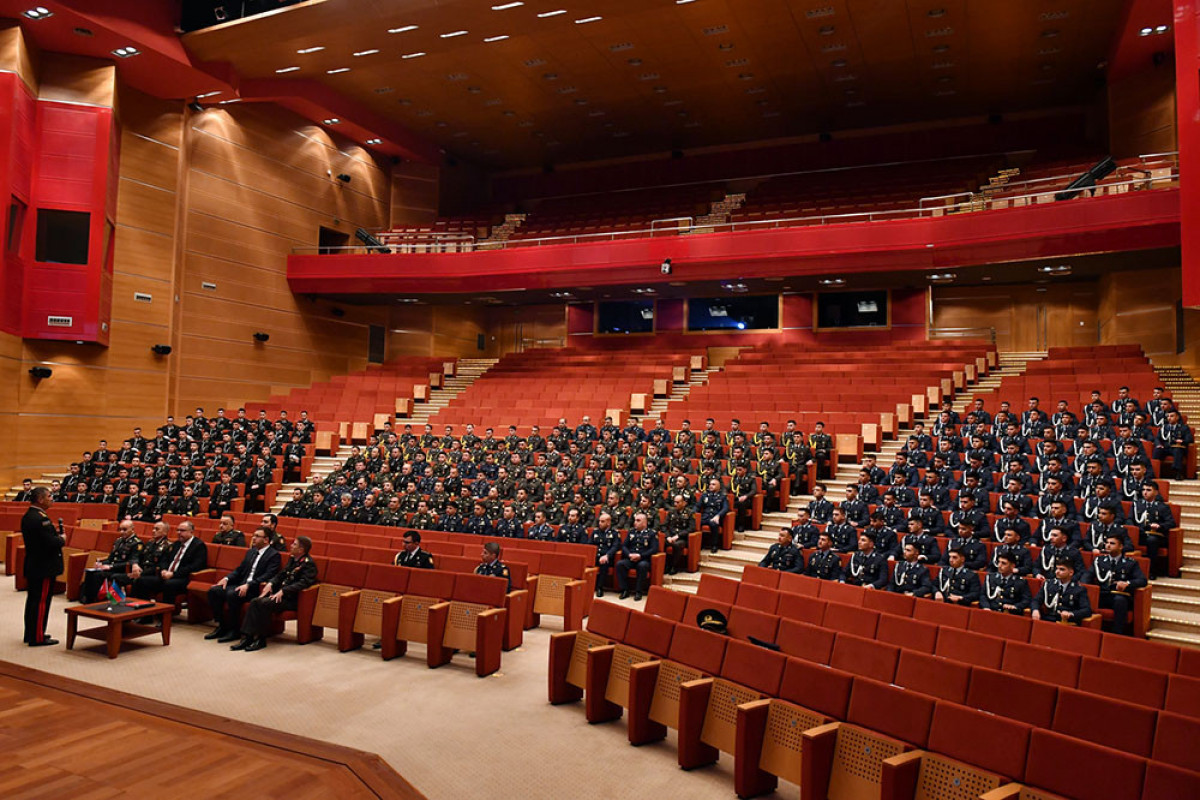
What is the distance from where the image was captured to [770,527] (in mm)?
8484

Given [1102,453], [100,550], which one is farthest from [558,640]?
[1102,453]

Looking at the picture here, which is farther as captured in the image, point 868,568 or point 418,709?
point 868,568

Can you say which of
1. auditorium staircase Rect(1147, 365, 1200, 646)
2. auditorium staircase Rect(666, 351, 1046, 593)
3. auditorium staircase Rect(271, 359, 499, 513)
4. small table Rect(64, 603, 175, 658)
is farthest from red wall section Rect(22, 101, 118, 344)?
auditorium staircase Rect(1147, 365, 1200, 646)

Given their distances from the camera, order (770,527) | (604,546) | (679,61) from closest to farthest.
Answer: (604,546) < (770,527) < (679,61)

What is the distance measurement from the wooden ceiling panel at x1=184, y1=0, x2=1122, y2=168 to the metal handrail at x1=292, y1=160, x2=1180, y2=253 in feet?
8.42

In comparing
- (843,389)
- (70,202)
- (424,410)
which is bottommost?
(424,410)

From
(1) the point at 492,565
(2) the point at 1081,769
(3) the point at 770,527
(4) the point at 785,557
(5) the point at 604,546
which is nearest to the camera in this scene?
(2) the point at 1081,769

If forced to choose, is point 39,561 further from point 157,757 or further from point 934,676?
point 934,676

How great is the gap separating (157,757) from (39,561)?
95.4 inches

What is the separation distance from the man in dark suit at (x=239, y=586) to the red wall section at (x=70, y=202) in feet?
24.2

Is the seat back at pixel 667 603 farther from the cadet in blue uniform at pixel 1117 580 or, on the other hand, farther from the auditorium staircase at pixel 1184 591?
the auditorium staircase at pixel 1184 591

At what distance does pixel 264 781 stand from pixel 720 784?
74.2 inches

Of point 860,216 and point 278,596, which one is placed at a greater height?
point 860,216

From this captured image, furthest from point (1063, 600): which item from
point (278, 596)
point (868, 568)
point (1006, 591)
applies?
point (278, 596)
